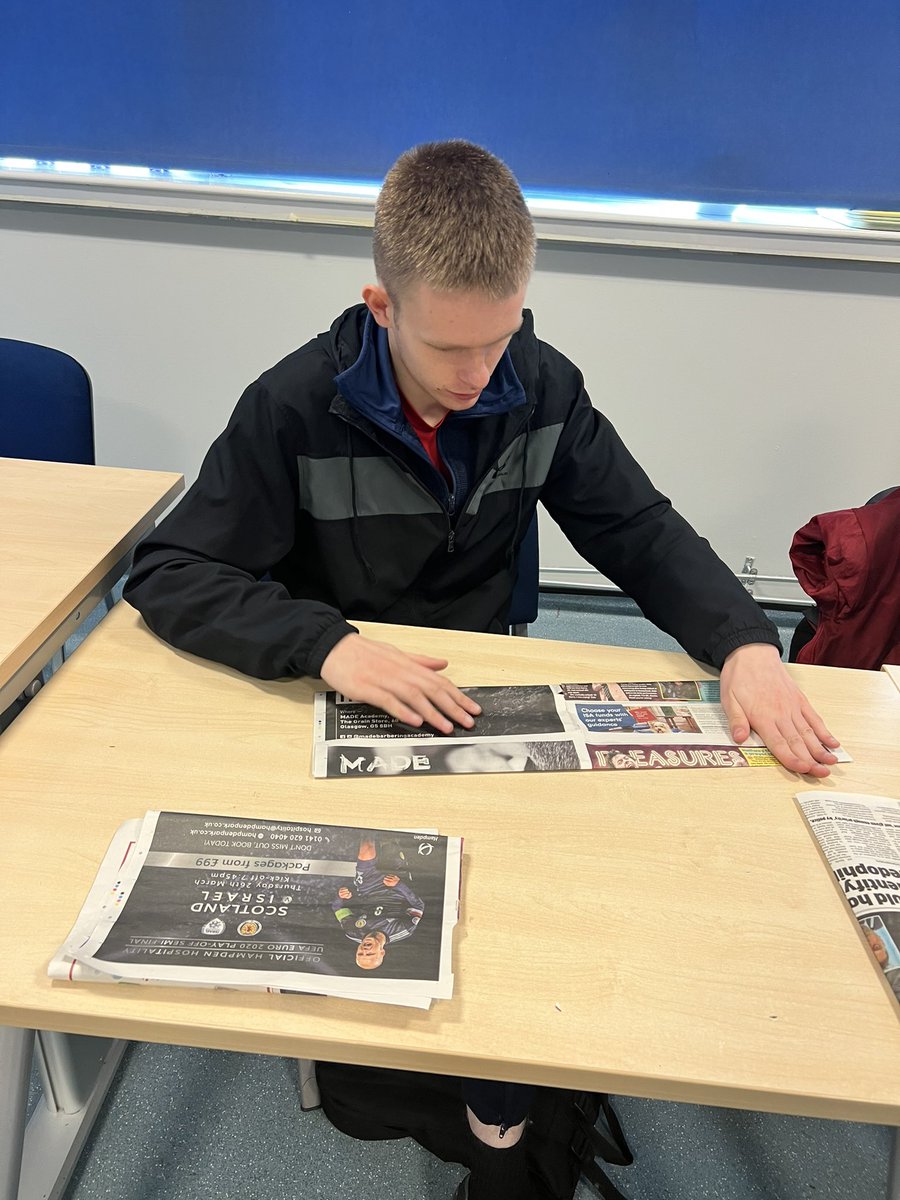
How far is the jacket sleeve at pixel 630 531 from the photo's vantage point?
1156mm

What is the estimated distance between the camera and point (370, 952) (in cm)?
68

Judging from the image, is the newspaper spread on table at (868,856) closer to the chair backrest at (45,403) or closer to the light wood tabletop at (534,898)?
the light wood tabletop at (534,898)

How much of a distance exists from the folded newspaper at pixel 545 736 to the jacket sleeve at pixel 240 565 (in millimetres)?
82

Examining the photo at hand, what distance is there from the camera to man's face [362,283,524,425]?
3.17 feet

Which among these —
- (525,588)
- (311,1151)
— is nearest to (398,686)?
(525,588)

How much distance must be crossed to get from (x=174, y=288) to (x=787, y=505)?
1700 mm

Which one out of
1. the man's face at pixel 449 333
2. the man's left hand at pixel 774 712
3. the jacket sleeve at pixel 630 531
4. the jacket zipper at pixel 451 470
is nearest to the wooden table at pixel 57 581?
the jacket zipper at pixel 451 470

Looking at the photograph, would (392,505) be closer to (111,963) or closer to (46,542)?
(46,542)

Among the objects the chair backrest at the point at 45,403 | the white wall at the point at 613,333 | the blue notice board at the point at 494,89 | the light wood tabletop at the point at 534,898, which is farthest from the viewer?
the white wall at the point at 613,333

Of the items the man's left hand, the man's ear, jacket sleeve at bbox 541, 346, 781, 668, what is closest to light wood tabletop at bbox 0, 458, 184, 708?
the man's ear

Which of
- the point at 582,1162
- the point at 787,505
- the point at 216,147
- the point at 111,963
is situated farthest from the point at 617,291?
the point at 111,963

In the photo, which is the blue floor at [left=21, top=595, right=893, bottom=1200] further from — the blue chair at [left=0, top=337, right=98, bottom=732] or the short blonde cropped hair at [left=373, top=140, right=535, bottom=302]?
the short blonde cropped hair at [left=373, top=140, right=535, bottom=302]

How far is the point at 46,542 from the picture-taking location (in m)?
1.20

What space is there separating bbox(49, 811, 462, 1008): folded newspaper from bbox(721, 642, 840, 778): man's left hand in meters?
0.38
